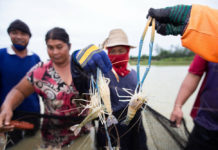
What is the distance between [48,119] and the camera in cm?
142

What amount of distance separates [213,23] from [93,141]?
132 centimetres

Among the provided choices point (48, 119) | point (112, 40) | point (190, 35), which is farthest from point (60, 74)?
point (190, 35)

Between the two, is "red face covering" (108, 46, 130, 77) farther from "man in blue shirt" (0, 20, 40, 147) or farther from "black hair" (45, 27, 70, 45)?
"man in blue shirt" (0, 20, 40, 147)

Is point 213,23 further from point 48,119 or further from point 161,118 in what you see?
point 48,119

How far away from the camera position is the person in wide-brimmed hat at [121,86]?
106cm

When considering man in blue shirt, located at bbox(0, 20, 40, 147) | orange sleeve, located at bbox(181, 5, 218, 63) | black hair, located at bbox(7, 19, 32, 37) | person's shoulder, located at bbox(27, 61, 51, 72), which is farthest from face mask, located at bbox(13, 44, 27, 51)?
orange sleeve, located at bbox(181, 5, 218, 63)

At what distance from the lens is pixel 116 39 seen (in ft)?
4.13

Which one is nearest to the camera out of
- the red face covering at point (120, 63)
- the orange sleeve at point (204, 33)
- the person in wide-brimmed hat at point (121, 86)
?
the orange sleeve at point (204, 33)

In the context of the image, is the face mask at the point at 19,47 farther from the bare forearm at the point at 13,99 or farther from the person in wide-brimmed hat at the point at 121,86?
the person in wide-brimmed hat at the point at 121,86

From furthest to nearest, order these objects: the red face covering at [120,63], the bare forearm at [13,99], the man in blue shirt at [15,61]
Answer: the man in blue shirt at [15,61] < the bare forearm at [13,99] < the red face covering at [120,63]

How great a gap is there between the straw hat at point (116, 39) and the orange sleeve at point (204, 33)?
2.12 feet

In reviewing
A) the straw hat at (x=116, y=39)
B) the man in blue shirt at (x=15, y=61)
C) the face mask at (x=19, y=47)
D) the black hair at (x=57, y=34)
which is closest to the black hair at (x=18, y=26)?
the man in blue shirt at (x=15, y=61)

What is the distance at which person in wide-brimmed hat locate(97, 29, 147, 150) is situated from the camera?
3.46ft

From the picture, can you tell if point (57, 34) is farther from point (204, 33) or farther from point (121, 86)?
point (204, 33)
